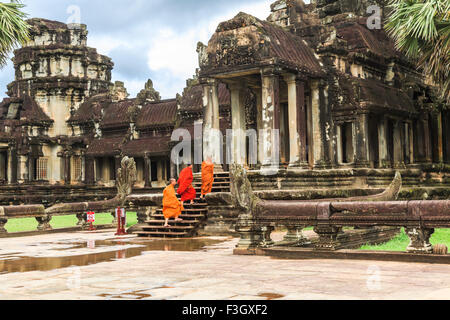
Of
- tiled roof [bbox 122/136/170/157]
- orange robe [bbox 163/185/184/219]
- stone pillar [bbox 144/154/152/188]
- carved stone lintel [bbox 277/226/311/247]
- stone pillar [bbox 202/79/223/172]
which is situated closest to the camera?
carved stone lintel [bbox 277/226/311/247]

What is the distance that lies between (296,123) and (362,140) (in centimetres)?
244

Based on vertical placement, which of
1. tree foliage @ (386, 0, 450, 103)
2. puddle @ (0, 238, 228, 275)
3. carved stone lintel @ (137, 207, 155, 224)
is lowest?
puddle @ (0, 238, 228, 275)

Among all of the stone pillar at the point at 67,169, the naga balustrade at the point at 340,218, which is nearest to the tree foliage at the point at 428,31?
the naga balustrade at the point at 340,218

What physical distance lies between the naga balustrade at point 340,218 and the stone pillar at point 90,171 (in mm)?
27953

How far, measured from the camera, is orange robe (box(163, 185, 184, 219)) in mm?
14214

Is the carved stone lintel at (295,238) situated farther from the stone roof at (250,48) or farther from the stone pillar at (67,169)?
the stone pillar at (67,169)

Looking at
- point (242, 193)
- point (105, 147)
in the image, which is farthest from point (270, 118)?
point (105, 147)

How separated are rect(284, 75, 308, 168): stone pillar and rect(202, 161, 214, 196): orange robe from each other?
7.41 feet

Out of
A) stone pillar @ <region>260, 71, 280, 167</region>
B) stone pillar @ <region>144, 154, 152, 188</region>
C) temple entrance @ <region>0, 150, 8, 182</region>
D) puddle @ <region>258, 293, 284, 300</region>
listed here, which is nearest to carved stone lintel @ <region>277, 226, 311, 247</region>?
puddle @ <region>258, 293, 284, 300</region>

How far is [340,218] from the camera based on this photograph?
8984 mm

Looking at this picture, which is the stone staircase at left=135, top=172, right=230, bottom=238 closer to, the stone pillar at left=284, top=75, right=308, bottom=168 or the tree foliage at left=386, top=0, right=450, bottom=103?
the stone pillar at left=284, top=75, right=308, bottom=168
